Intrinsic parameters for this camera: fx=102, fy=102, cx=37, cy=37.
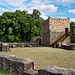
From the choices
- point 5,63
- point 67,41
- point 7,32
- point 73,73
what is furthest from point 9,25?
point 73,73

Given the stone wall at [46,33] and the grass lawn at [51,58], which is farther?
the stone wall at [46,33]

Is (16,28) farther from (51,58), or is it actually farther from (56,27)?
(51,58)

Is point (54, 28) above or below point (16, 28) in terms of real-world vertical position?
below

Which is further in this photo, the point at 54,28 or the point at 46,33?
the point at 46,33

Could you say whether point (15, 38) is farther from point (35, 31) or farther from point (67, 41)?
point (67, 41)

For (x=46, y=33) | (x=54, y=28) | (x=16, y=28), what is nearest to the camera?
(x=54, y=28)

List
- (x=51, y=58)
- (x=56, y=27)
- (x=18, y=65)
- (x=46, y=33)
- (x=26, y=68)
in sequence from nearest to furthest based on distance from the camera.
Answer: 1. (x=26, y=68)
2. (x=18, y=65)
3. (x=51, y=58)
4. (x=56, y=27)
5. (x=46, y=33)

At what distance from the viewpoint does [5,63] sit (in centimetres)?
445

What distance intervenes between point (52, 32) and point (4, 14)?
15761 millimetres

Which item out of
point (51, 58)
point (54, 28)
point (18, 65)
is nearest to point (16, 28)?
point (54, 28)

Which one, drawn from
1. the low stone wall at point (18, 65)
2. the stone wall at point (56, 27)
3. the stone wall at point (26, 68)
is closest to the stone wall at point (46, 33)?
the stone wall at point (56, 27)

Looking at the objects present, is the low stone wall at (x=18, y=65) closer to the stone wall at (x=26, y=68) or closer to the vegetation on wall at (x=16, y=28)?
the stone wall at (x=26, y=68)

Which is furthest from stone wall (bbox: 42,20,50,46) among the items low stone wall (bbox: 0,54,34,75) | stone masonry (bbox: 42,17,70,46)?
low stone wall (bbox: 0,54,34,75)

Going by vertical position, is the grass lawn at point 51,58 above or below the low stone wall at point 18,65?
below
